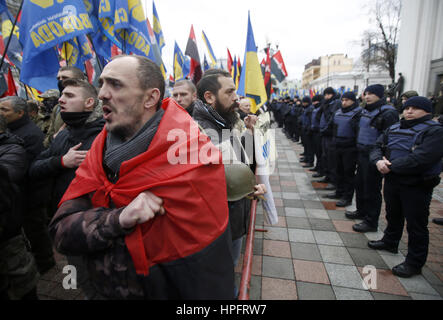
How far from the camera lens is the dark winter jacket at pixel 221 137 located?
181 centimetres

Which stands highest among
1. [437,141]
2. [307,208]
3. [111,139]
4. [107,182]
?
[111,139]

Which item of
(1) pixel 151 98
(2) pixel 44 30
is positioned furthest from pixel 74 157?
(2) pixel 44 30

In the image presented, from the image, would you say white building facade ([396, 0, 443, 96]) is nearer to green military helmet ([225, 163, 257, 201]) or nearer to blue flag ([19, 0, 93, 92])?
green military helmet ([225, 163, 257, 201])

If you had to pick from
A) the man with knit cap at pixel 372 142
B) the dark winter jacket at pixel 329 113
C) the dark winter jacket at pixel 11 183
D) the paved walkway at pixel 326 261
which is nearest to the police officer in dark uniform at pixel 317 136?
the dark winter jacket at pixel 329 113

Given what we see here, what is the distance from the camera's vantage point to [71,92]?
2156 millimetres

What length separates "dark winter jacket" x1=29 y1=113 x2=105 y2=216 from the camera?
2.15 m

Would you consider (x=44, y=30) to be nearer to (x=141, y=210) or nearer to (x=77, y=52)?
(x=77, y=52)

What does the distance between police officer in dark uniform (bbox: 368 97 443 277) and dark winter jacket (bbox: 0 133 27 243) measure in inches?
152

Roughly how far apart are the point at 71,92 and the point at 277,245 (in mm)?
3318

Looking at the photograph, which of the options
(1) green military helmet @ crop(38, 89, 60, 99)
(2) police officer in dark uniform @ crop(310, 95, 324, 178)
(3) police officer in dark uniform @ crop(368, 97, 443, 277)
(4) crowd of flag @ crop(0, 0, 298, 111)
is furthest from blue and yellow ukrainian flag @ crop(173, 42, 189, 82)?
(3) police officer in dark uniform @ crop(368, 97, 443, 277)

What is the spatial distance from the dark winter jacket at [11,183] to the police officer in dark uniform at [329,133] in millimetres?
5682

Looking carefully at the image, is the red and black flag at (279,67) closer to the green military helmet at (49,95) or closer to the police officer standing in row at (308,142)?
the police officer standing in row at (308,142)
